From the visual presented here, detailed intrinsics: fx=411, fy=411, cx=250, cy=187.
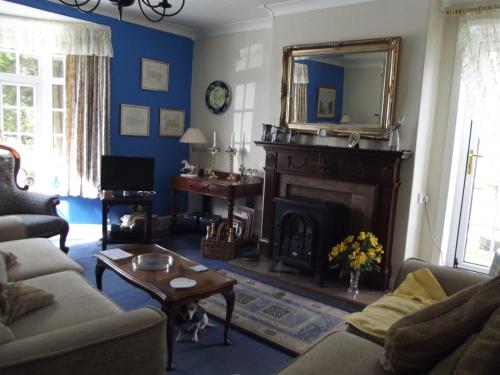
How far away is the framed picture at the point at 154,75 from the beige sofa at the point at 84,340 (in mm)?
3278

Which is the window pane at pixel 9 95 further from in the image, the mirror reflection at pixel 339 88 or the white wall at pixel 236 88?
the mirror reflection at pixel 339 88

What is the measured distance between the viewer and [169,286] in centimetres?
236

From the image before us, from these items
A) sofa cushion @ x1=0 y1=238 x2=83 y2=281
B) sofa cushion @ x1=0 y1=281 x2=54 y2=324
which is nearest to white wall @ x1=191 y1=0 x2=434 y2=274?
sofa cushion @ x1=0 y1=238 x2=83 y2=281

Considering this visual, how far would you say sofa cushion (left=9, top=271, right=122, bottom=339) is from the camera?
1826 millimetres

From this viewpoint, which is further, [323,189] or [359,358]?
[323,189]

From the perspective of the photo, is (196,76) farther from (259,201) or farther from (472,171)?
(472,171)

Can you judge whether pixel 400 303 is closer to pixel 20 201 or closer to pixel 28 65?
pixel 20 201

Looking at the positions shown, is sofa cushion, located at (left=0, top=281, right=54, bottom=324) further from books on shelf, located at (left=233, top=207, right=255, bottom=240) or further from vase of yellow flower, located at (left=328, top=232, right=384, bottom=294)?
books on shelf, located at (left=233, top=207, right=255, bottom=240)

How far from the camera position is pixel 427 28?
3279mm

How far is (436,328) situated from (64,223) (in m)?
3.34

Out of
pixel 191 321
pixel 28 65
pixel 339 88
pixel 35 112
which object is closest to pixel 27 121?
pixel 35 112

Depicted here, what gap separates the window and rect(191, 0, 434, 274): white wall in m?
1.68

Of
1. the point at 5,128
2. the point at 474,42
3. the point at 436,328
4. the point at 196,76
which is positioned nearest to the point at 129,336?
the point at 436,328

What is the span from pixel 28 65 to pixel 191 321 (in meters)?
3.52
